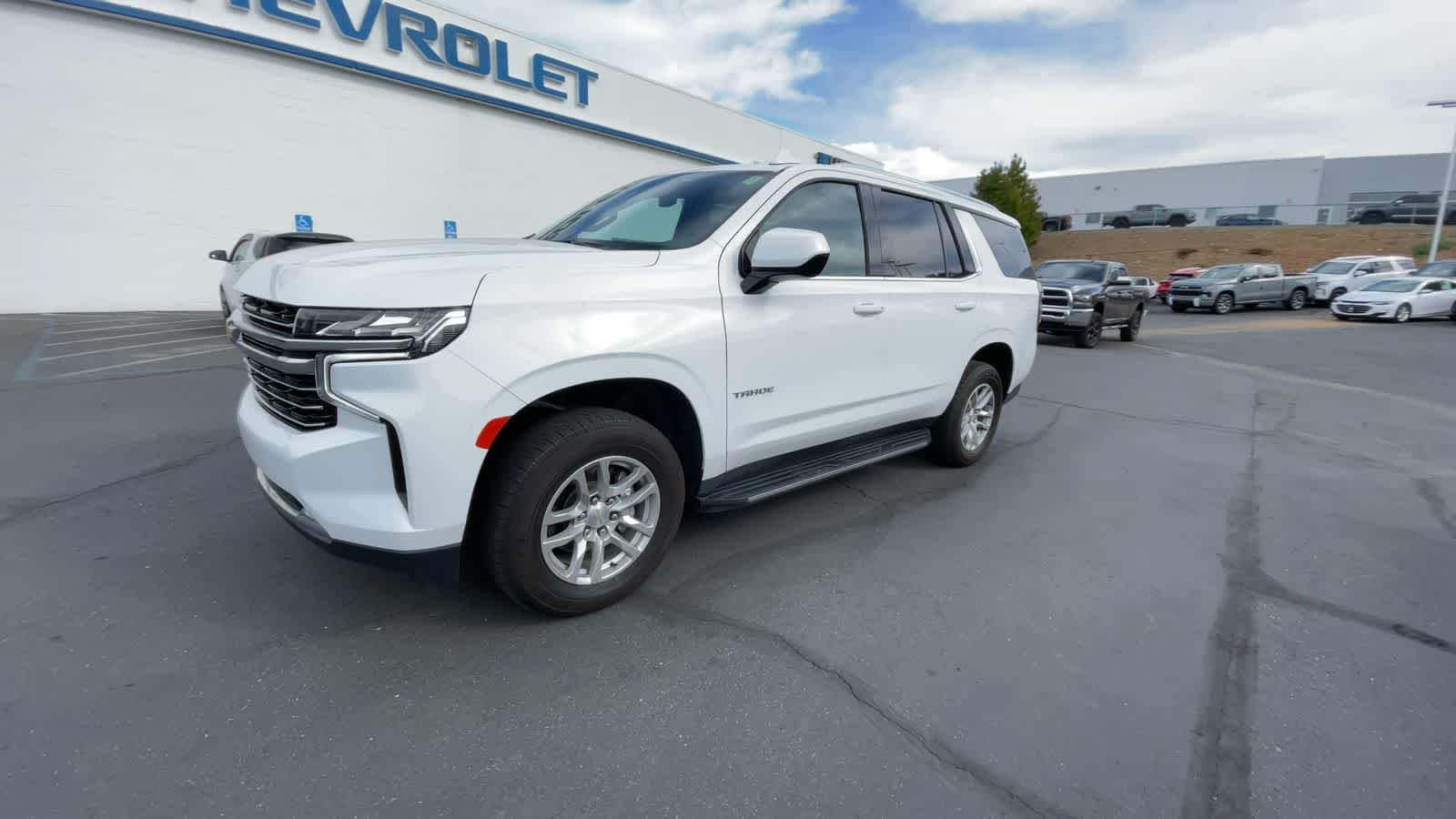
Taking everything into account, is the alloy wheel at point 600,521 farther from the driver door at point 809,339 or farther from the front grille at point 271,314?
the front grille at point 271,314

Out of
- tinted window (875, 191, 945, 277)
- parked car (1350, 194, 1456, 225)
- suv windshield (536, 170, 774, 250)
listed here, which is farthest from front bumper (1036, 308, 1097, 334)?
parked car (1350, 194, 1456, 225)

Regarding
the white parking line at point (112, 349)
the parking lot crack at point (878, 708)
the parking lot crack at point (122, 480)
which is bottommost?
the parking lot crack at point (878, 708)

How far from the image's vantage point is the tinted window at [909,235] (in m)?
4.00

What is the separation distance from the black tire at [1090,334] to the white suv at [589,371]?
37.0 feet

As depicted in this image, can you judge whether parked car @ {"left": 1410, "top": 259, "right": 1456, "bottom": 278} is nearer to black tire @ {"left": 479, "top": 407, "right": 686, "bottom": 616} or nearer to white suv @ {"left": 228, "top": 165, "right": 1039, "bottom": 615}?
white suv @ {"left": 228, "top": 165, "right": 1039, "bottom": 615}

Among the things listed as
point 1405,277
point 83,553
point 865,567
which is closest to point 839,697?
point 865,567

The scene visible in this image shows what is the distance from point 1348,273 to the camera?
26.2m

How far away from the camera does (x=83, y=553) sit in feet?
10.7

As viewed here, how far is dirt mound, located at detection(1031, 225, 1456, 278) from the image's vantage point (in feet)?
128

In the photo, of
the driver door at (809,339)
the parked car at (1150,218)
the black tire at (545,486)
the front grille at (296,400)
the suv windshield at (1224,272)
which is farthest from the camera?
the parked car at (1150,218)

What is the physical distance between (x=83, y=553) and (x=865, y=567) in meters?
3.72

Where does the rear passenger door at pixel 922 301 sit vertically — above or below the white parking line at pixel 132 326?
above

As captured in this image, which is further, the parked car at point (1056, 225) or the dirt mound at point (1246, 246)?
the parked car at point (1056, 225)

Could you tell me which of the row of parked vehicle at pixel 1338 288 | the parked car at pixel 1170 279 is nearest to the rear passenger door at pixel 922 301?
the row of parked vehicle at pixel 1338 288
